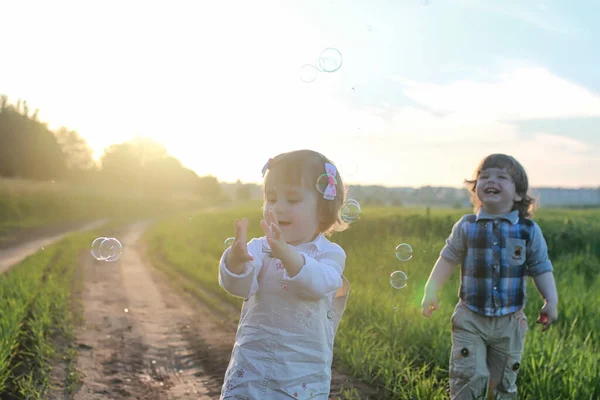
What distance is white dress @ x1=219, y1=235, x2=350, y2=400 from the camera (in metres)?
2.59

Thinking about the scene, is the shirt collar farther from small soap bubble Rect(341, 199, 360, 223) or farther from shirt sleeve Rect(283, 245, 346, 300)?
shirt sleeve Rect(283, 245, 346, 300)

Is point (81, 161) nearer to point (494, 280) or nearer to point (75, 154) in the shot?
point (75, 154)

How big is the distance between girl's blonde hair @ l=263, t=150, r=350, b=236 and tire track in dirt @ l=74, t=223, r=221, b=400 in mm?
2343

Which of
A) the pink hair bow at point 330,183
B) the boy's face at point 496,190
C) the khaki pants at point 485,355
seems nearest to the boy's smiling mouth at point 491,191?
the boy's face at point 496,190

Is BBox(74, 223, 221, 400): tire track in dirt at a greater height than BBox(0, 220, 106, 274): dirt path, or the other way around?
BBox(74, 223, 221, 400): tire track in dirt

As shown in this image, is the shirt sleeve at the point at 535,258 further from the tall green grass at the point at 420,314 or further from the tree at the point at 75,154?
the tree at the point at 75,154

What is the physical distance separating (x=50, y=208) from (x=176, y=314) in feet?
77.4

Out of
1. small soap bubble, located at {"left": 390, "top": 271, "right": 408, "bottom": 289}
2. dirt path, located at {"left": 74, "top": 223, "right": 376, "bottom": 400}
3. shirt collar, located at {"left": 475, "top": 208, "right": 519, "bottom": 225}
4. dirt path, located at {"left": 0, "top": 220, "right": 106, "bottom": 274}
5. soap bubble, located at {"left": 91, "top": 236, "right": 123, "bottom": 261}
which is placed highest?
shirt collar, located at {"left": 475, "top": 208, "right": 519, "bottom": 225}

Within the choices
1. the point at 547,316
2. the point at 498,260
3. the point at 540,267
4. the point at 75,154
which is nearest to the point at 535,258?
the point at 540,267

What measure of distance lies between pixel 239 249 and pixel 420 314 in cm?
428

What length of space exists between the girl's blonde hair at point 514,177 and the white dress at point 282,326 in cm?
163

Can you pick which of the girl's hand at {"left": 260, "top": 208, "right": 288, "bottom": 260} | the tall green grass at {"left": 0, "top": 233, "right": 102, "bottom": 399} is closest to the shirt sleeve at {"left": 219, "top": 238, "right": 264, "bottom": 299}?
the girl's hand at {"left": 260, "top": 208, "right": 288, "bottom": 260}

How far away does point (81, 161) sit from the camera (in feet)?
159

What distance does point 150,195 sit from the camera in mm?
45500
